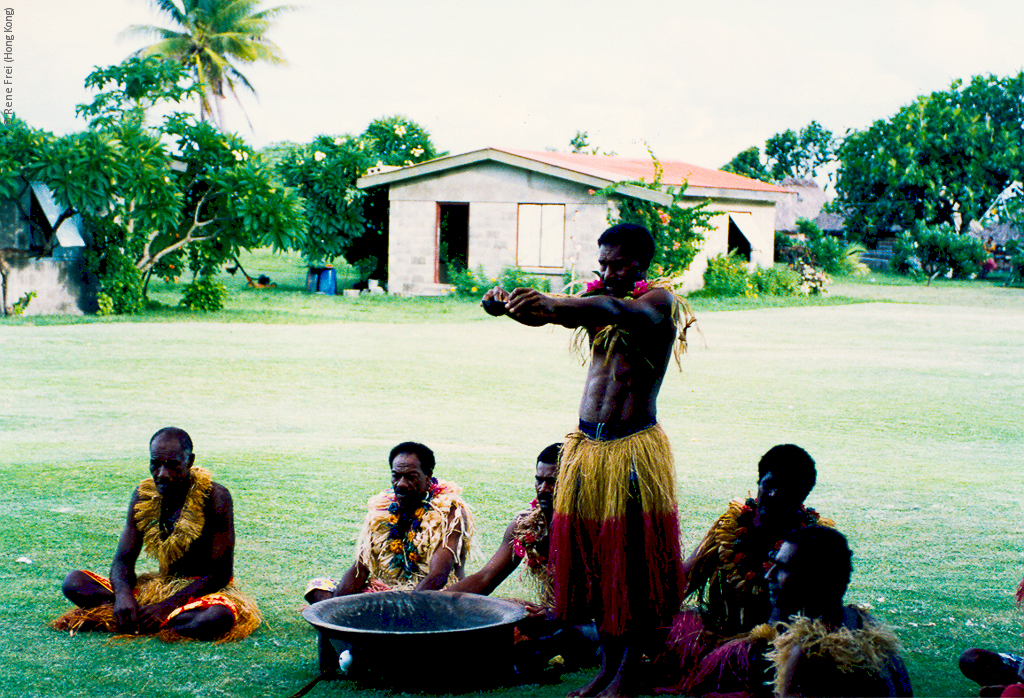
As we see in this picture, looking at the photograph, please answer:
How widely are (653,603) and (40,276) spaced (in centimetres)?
1720

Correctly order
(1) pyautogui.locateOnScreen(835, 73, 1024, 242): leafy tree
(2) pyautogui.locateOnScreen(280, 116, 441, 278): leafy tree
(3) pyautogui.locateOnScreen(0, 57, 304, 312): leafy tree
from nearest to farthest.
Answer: (3) pyautogui.locateOnScreen(0, 57, 304, 312): leafy tree, (2) pyautogui.locateOnScreen(280, 116, 441, 278): leafy tree, (1) pyautogui.locateOnScreen(835, 73, 1024, 242): leafy tree

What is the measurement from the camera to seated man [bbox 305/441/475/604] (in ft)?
14.7

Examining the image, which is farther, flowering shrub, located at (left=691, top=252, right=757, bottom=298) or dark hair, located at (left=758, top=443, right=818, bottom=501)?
flowering shrub, located at (left=691, top=252, right=757, bottom=298)

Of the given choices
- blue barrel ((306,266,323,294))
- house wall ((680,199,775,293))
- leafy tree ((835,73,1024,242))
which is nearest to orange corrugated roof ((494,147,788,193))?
house wall ((680,199,775,293))

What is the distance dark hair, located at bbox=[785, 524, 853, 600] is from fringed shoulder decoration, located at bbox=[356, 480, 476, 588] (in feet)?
5.50

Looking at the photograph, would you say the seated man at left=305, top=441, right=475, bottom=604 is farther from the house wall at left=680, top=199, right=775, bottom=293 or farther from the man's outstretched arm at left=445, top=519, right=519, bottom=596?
the house wall at left=680, top=199, right=775, bottom=293

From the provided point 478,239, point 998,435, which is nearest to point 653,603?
point 998,435

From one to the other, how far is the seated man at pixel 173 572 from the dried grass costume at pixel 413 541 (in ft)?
1.28

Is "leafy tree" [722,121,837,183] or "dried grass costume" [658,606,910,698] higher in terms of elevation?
"leafy tree" [722,121,837,183]

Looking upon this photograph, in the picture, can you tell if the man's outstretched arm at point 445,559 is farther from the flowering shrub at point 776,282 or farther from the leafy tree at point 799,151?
the leafy tree at point 799,151

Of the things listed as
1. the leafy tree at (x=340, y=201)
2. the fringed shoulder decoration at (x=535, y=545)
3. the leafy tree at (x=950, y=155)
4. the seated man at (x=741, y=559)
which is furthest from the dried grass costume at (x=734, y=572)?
the leafy tree at (x=950, y=155)

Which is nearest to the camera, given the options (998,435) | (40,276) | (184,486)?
(184,486)

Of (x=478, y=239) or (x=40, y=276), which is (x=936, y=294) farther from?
(x=40, y=276)

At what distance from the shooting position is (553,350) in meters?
14.8
